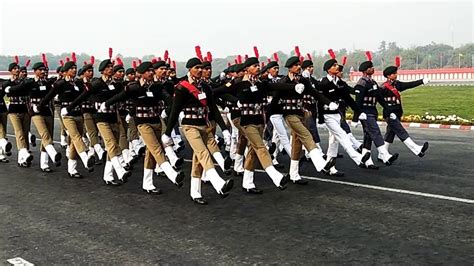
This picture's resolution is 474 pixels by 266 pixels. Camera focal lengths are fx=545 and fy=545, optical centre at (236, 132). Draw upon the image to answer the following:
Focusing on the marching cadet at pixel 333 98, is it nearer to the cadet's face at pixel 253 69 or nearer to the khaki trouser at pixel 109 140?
the cadet's face at pixel 253 69

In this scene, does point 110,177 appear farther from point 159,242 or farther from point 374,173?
point 374,173

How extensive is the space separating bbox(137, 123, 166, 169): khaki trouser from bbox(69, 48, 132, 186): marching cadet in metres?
0.69

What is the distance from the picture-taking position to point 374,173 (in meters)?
9.85

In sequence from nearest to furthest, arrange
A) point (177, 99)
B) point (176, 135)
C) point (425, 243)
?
1. point (425, 243)
2. point (177, 99)
3. point (176, 135)

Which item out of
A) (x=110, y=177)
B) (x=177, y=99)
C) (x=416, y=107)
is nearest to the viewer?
(x=177, y=99)

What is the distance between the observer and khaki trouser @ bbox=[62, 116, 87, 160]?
32.6 feet

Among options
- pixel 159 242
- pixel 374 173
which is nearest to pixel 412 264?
pixel 159 242

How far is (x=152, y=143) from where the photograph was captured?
27.6 ft

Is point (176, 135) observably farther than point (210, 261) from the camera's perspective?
Yes

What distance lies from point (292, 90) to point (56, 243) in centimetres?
426

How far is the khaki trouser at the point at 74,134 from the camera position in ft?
32.6

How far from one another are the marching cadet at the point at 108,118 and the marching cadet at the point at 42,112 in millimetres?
1162

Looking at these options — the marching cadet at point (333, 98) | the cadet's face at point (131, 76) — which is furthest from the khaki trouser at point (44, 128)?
the marching cadet at point (333, 98)

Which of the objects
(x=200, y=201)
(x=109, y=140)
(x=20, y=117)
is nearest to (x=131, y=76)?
(x=109, y=140)
